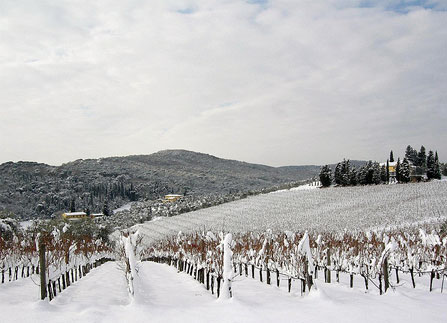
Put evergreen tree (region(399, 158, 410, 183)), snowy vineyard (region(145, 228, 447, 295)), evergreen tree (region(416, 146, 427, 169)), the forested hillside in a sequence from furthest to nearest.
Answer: the forested hillside, evergreen tree (region(416, 146, 427, 169)), evergreen tree (region(399, 158, 410, 183)), snowy vineyard (region(145, 228, 447, 295))

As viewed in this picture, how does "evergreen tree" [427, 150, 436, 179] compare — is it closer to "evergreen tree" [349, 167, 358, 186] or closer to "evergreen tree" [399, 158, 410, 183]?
"evergreen tree" [399, 158, 410, 183]

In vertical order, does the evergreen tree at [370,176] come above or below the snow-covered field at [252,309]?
above

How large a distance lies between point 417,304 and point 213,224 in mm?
50190

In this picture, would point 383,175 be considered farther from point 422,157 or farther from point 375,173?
point 422,157

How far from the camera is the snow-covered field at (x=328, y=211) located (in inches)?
1601

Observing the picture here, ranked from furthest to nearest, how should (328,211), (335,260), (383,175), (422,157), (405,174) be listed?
(422,157) → (383,175) → (405,174) → (328,211) → (335,260)

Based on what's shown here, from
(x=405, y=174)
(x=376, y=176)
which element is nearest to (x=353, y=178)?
(x=376, y=176)

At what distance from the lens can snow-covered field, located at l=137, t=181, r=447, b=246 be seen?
40656 millimetres

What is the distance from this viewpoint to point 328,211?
167 ft

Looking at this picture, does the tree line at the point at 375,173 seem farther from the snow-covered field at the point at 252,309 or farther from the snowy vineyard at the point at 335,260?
the snow-covered field at the point at 252,309

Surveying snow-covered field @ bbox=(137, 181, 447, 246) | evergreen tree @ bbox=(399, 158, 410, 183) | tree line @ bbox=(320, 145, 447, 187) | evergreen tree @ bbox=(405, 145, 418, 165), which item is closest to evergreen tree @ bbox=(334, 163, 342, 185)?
tree line @ bbox=(320, 145, 447, 187)

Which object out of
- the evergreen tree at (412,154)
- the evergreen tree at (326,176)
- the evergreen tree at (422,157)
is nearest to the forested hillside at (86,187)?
the evergreen tree at (412,154)

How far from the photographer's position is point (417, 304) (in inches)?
359

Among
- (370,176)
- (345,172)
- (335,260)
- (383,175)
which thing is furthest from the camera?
(345,172)
